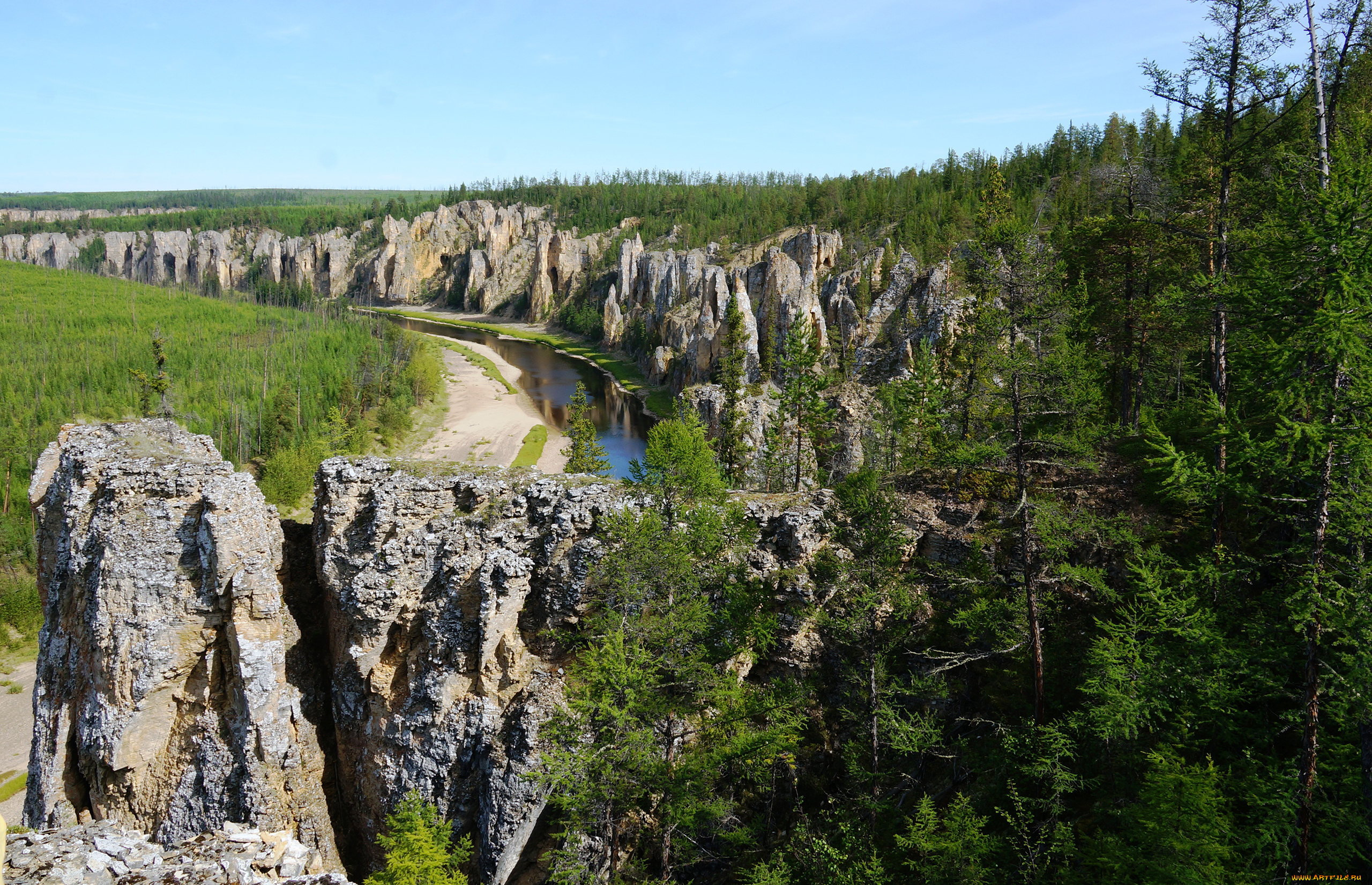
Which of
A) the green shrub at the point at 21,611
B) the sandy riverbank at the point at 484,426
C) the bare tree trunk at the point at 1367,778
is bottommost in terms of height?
the green shrub at the point at 21,611

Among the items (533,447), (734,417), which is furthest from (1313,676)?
(533,447)

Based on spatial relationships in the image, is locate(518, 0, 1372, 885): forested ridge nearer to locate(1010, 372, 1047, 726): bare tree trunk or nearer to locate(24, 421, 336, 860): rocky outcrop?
locate(1010, 372, 1047, 726): bare tree trunk

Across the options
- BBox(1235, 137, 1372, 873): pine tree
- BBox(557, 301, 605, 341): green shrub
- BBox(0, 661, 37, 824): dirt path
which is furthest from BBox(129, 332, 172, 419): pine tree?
BBox(557, 301, 605, 341): green shrub

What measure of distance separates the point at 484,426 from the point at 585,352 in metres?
58.5

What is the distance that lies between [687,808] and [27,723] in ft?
135

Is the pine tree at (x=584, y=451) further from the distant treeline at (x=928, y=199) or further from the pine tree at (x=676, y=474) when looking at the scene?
the distant treeline at (x=928, y=199)

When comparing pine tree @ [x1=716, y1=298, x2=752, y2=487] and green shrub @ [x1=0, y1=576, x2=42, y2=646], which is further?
green shrub @ [x1=0, y1=576, x2=42, y2=646]

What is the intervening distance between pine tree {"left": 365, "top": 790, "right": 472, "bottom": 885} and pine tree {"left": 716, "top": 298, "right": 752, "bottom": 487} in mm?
25932

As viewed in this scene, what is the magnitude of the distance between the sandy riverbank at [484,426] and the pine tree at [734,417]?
14.0 m

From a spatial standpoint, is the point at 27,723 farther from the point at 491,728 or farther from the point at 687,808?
the point at 687,808

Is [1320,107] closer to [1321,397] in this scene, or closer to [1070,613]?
[1321,397]

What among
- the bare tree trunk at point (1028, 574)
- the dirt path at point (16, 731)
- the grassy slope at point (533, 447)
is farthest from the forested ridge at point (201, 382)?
the bare tree trunk at point (1028, 574)

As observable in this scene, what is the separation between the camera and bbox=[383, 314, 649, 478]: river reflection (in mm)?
78062

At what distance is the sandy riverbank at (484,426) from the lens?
69375 millimetres
